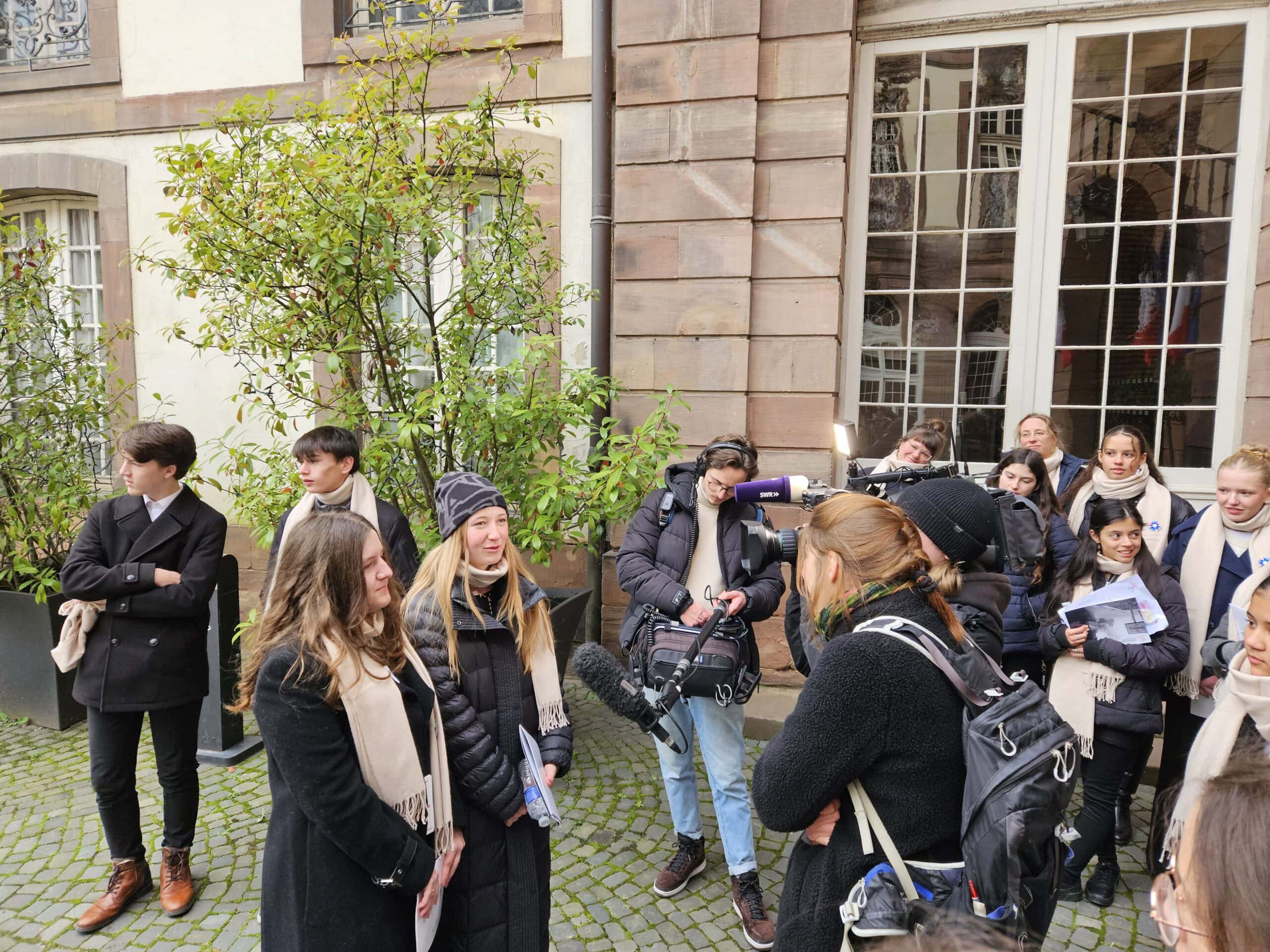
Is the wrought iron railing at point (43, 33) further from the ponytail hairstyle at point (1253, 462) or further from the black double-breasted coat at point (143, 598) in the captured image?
the ponytail hairstyle at point (1253, 462)

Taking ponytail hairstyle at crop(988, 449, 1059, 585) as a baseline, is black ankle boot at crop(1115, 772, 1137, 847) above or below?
below

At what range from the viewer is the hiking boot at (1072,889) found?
3.21m

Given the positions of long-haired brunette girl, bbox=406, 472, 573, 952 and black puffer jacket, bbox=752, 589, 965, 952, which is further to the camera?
long-haired brunette girl, bbox=406, 472, 573, 952

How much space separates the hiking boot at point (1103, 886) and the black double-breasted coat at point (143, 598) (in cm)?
384

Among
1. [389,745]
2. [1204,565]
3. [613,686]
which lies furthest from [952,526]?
[1204,565]

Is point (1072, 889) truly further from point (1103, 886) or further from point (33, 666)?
point (33, 666)

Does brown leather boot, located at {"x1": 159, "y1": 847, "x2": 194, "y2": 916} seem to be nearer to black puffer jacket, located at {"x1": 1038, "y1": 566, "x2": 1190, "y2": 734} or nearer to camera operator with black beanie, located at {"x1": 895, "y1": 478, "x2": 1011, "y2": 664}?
camera operator with black beanie, located at {"x1": 895, "y1": 478, "x2": 1011, "y2": 664}

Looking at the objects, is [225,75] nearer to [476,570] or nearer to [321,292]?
[321,292]

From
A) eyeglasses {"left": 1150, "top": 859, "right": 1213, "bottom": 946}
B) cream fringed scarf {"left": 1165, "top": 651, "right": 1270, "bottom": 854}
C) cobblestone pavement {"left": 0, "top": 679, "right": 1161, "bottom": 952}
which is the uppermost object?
eyeglasses {"left": 1150, "top": 859, "right": 1213, "bottom": 946}

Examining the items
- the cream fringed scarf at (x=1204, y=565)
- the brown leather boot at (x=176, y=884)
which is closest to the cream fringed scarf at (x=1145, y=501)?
the cream fringed scarf at (x=1204, y=565)

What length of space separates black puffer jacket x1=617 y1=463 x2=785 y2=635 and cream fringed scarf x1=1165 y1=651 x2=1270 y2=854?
1.50 metres

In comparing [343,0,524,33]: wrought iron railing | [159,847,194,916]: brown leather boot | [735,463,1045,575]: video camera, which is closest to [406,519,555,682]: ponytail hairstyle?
[735,463,1045,575]: video camera

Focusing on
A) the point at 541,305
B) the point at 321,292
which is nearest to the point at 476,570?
the point at 321,292

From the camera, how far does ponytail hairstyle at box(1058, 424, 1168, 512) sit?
3996 millimetres
